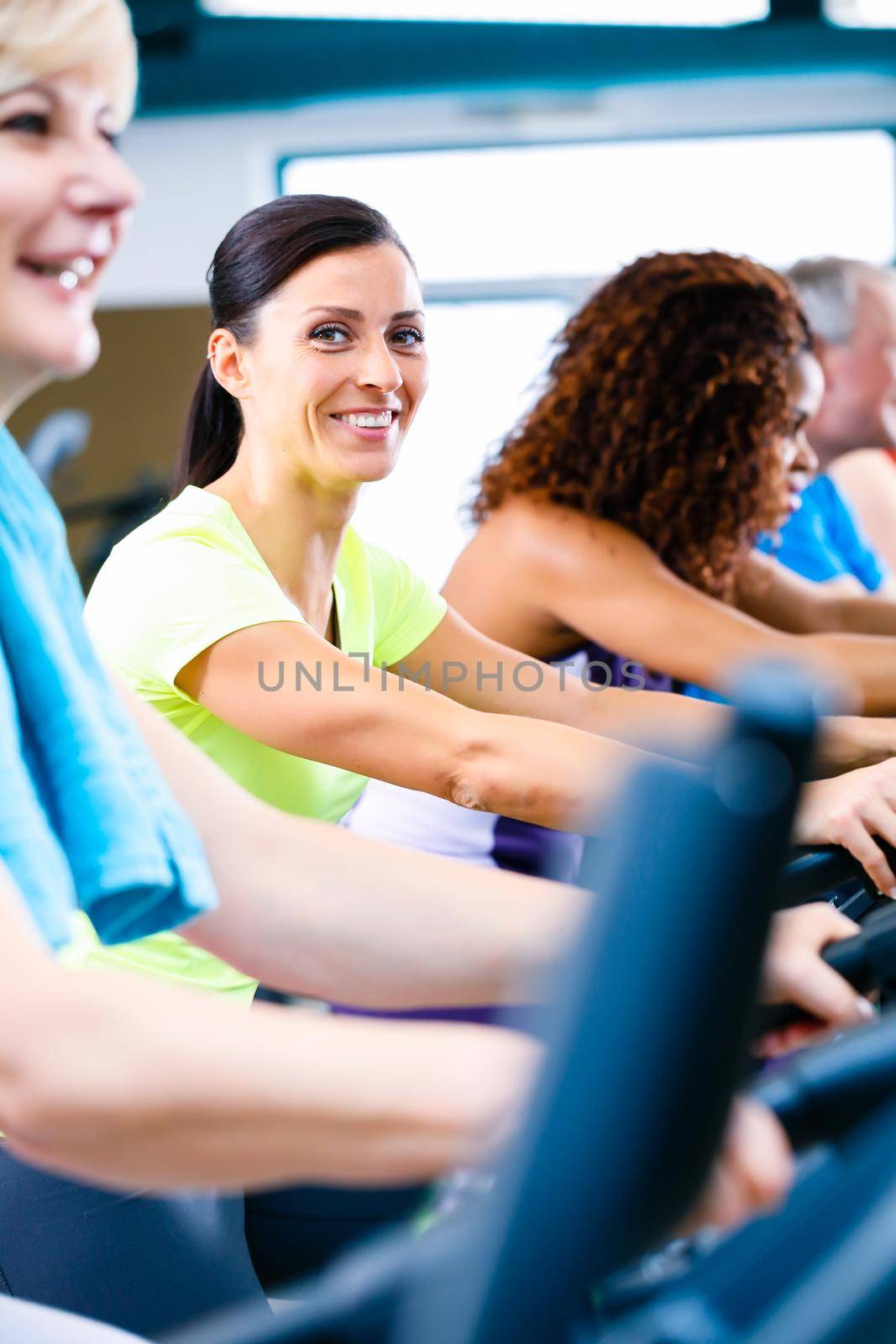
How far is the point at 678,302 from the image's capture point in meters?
1.95

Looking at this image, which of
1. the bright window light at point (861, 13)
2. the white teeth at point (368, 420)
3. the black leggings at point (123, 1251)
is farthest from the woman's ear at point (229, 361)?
the bright window light at point (861, 13)

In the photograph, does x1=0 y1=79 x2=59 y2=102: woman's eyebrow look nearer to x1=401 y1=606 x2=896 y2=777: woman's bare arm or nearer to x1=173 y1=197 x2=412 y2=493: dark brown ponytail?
x1=173 y1=197 x2=412 y2=493: dark brown ponytail

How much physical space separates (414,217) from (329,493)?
4.53 metres

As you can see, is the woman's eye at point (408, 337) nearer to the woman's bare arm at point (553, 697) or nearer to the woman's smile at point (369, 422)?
the woman's smile at point (369, 422)

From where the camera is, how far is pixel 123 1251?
1110 mm

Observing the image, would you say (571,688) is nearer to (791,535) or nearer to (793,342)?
(793,342)

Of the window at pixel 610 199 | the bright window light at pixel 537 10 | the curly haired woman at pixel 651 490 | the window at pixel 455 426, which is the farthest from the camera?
the window at pixel 610 199

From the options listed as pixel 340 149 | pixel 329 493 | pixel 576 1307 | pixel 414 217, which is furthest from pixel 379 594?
pixel 340 149

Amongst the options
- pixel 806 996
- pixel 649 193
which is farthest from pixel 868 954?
pixel 649 193

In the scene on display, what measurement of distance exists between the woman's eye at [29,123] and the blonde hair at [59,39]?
0.04 feet

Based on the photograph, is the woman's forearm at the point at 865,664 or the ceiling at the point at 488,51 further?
the ceiling at the point at 488,51

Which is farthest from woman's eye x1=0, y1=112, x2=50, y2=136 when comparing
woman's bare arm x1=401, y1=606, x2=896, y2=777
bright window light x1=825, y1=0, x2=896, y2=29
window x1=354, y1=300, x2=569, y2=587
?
bright window light x1=825, y1=0, x2=896, y2=29

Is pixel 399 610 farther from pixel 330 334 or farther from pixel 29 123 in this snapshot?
pixel 29 123

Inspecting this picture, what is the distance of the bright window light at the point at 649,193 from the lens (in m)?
5.91
